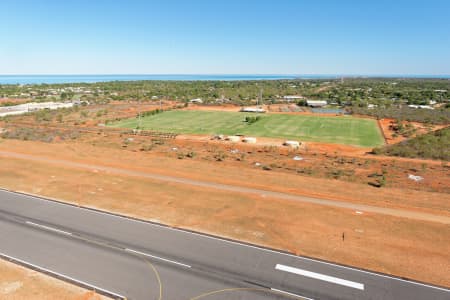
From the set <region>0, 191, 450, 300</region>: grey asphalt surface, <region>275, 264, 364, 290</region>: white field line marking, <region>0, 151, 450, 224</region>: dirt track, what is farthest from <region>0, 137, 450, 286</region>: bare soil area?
<region>275, 264, 364, 290</region>: white field line marking

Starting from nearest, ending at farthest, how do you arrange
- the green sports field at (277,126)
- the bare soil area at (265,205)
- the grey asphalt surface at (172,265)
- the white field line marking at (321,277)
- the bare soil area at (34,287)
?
1. the bare soil area at (34,287)
2. the grey asphalt surface at (172,265)
3. the white field line marking at (321,277)
4. the bare soil area at (265,205)
5. the green sports field at (277,126)

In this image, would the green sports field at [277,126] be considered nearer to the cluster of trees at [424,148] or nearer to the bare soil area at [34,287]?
the cluster of trees at [424,148]

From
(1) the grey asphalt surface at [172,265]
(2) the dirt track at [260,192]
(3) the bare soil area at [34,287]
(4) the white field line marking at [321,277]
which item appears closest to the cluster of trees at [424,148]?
(2) the dirt track at [260,192]

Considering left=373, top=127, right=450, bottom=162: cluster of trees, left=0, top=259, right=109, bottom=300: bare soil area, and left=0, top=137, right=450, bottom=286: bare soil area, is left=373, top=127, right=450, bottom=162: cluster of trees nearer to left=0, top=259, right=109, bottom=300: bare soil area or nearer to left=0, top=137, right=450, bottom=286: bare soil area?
left=0, top=137, right=450, bottom=286: bare soil area

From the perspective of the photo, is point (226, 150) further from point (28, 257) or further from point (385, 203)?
point (28, 257)

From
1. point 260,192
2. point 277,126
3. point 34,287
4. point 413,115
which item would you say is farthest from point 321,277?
point 413,115

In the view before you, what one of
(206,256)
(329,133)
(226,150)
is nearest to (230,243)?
(206,256)
